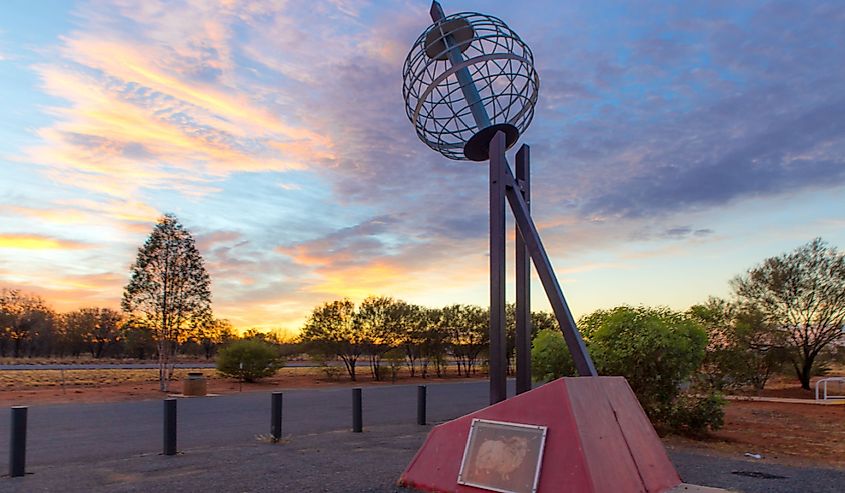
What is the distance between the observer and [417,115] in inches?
327

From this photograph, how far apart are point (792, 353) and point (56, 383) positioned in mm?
30188

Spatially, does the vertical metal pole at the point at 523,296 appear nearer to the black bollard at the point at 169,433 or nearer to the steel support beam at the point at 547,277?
the steel support beam at the point at 547,277

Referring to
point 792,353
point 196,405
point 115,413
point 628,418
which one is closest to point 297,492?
point 628,418

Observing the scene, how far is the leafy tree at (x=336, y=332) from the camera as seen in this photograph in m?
34.6

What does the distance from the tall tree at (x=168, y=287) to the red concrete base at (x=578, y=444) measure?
20116mm

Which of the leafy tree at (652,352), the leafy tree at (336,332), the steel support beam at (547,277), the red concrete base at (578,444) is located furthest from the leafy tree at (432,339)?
the red concrete base at (578,444)

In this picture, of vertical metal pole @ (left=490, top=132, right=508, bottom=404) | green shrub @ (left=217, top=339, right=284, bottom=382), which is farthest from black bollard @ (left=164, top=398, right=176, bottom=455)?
green shrub @ (left=217, top=339, right=284, bottom=382)

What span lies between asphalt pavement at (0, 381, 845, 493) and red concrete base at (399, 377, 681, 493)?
0.68 metres

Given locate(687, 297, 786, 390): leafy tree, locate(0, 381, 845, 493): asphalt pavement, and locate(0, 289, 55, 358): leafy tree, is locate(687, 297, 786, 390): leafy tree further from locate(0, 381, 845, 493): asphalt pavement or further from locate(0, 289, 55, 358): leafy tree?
locate(0, 289, 55, 358): leafy tree

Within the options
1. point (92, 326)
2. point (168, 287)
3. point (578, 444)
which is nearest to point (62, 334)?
point (92, 326)

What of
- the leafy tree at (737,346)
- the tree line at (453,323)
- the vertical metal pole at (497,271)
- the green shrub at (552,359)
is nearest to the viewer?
the vertical metal pole at (497,271)

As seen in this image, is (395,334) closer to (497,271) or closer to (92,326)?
(497,271)

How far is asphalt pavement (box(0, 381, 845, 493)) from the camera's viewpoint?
262 inches

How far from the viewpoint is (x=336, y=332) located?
34750mm
